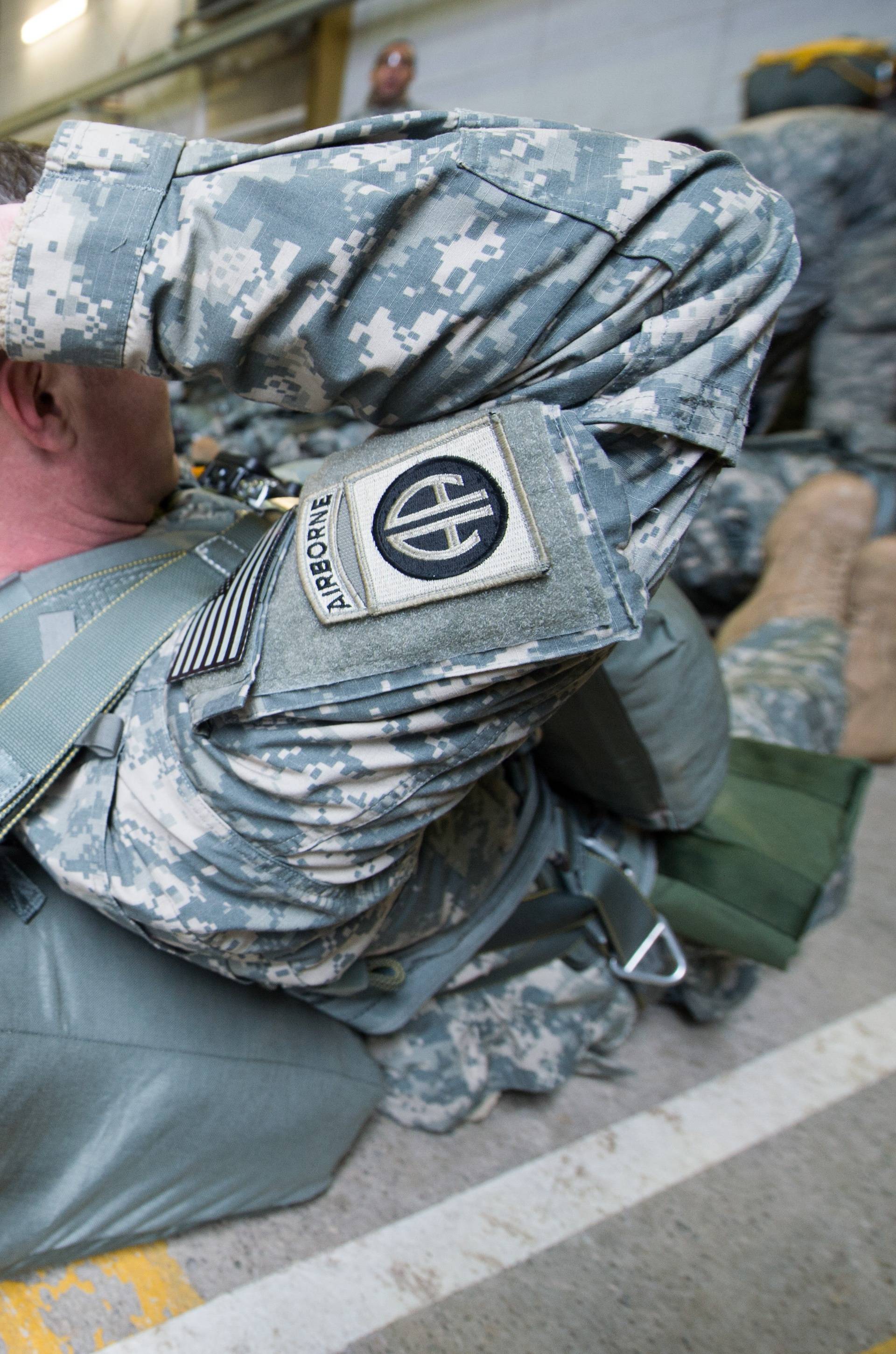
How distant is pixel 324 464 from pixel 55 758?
0.32m

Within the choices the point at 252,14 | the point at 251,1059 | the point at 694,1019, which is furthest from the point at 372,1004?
the point at 252,14

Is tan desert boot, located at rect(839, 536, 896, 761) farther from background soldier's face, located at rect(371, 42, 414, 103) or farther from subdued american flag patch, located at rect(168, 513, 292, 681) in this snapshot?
background soldier's face, located at rect(371, 42, 414, 103)

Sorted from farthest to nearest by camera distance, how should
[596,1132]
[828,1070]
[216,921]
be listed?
[828,1070]
[596,1132]
[216,921]

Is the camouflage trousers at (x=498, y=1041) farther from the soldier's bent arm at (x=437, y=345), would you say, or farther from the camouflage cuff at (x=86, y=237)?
the camouflage cuff at (x=86, y=237)

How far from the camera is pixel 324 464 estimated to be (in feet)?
2.20

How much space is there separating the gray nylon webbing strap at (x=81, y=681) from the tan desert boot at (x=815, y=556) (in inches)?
61.5

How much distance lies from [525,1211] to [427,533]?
2.71 feet

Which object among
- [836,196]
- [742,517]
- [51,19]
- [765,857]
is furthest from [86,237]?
[836,196]

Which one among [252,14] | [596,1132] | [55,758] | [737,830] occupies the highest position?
[252,14]

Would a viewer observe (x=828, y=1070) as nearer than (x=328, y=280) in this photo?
No

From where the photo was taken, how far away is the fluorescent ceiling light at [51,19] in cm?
110

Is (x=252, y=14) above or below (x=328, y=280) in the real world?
above

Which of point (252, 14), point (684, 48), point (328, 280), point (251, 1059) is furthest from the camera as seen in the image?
point (684, 48)

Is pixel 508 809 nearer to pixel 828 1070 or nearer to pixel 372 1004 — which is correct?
pixel 372 1004
